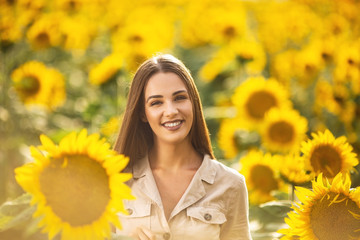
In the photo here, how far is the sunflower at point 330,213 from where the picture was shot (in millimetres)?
1476

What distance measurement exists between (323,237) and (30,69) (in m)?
2.61

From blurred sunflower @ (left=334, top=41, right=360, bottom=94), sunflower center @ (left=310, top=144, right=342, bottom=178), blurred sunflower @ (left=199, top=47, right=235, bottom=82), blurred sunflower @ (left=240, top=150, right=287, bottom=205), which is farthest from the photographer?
blurred sunflower @ (left=199, top=47, right=235, bottom=82)

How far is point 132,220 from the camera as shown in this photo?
1.60m

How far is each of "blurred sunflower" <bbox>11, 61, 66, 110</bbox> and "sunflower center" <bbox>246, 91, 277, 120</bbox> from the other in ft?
4.76

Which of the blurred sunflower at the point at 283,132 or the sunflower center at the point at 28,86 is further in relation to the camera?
the sunflower center at the point at 28,86

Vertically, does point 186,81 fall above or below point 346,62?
below

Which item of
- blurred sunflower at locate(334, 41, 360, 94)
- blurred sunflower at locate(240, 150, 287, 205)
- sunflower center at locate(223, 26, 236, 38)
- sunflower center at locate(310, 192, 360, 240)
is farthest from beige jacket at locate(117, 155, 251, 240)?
sunflower center at locate(223, 26, 236, 38)

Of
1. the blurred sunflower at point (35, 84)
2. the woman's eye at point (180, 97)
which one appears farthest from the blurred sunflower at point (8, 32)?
the woman's eye at point (180, 97)

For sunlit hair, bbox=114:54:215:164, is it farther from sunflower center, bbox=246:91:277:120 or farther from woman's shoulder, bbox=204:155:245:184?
sunflower center, bbox=246:91:277:120

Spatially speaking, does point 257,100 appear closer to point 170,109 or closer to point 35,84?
point 35,84

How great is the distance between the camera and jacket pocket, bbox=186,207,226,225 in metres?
1.56

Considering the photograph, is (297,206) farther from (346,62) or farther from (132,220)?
(346,62)

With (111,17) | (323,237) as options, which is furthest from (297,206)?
(111,17)

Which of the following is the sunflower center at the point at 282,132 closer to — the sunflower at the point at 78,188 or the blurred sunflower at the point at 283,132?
the blurred sunflower at the point at 283,132
